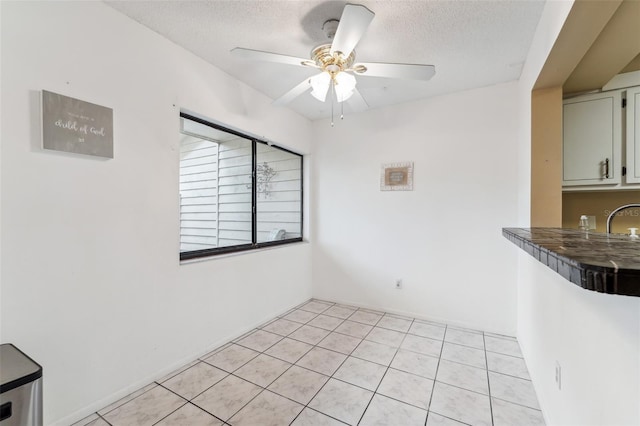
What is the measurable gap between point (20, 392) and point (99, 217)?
0.95 metres

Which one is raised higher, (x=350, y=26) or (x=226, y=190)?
(x=350, y=26)

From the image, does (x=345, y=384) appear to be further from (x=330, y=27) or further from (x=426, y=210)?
(x=330, y=27)

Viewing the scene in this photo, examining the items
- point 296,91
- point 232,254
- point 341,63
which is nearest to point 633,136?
point 341,63

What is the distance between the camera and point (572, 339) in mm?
1247

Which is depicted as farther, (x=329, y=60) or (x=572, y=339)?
(x=329, y=60)

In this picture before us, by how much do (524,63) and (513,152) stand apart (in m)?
0.81

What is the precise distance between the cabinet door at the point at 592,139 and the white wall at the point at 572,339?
0.31 m

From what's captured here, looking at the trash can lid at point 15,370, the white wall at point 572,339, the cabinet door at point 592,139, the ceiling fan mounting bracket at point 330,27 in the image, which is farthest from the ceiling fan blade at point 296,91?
the cabinet door at point 592,139

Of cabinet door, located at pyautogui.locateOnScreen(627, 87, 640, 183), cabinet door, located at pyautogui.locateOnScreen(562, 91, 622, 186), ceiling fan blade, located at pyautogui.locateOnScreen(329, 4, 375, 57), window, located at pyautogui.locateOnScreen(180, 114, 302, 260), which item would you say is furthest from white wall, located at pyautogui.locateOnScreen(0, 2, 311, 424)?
cabinet door, located at pyautogui.locateOnScreen(627, 87, 640, 183)

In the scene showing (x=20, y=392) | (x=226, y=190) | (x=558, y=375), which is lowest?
(x=558, y=375)

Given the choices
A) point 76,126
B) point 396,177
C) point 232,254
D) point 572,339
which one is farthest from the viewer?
point 396,177

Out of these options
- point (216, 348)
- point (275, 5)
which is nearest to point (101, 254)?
point (216, 348)

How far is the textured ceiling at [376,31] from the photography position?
5.78ft

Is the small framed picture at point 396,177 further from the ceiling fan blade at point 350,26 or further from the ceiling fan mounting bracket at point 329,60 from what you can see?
the ceiling fan blade at point 350,26
